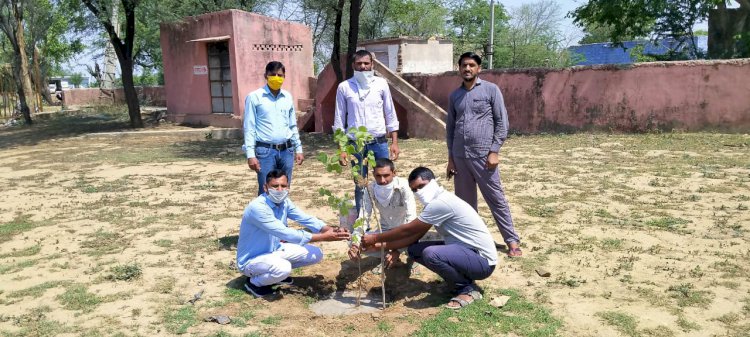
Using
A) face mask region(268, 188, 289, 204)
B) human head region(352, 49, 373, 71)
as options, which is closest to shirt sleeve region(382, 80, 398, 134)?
human head region(352, 49, 373, 71)

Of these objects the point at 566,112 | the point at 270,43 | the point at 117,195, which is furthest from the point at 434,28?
the point at 117,195

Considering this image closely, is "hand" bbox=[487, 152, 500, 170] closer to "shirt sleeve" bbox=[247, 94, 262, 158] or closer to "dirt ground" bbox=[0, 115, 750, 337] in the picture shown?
"dirt ground" bbox=[0, 115, 750, 337]

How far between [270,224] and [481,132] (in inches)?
73.1

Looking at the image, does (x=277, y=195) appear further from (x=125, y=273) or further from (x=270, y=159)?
(x=125, y=273)

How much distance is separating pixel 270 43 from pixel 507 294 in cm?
1418

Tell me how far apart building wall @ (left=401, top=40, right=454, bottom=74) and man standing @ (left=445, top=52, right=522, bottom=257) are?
57.4 feet

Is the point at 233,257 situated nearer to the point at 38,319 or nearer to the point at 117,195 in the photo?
the point at 38,319

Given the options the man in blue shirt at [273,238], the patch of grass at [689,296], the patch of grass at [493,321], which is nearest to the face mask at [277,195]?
the man in blue shirt at [273,238]

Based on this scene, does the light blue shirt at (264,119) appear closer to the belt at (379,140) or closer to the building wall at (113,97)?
the belt at (379,140)

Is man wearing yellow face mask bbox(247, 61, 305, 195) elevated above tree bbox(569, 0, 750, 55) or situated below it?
below

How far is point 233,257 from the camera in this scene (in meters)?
5.00

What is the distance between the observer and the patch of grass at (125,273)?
179 inches

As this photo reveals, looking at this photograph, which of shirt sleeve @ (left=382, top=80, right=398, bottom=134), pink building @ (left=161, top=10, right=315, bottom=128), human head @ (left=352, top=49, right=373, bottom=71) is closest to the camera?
human head @ (left=352, top=49, right=373, bottom=71)

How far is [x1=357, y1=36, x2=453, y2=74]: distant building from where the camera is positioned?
2222 cm
